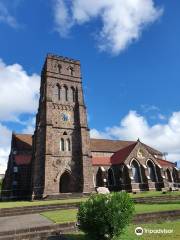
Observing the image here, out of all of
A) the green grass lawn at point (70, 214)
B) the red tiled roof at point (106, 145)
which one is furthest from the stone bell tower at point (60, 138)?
the green grass lawn at point (70, 214)

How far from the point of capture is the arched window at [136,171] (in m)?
42.5

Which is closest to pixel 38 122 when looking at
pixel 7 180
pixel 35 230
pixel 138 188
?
pixel 7 180

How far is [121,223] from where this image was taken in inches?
375

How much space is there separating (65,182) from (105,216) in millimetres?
30925

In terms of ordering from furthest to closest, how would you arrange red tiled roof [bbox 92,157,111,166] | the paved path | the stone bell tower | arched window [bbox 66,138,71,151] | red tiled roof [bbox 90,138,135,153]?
red tiled roof [bbox 90,138,135,153] < red tiled roof [bbox 92,157,111,166] < arched window [bbox 66,138,71,151] < the stone bell tower < the paved path

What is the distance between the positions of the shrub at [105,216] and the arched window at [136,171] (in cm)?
3381

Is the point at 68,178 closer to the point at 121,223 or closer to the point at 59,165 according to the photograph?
the point at 59,165

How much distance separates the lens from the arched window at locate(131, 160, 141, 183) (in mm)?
42469
